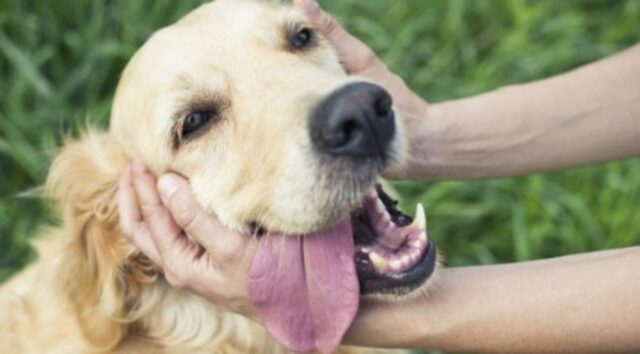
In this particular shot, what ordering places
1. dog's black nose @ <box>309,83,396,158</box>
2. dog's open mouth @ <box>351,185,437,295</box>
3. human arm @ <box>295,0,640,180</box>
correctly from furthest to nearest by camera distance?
human arm @ <box>295,0,640,180</box>
dog's open mouth @ <box>351,185,437,295</box>
dog's black nose @ <box>309,83,396,158</box>

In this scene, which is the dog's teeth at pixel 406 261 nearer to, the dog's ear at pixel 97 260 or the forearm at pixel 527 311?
the forearm at pixel 527 311

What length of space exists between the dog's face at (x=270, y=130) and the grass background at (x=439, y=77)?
1.64 m

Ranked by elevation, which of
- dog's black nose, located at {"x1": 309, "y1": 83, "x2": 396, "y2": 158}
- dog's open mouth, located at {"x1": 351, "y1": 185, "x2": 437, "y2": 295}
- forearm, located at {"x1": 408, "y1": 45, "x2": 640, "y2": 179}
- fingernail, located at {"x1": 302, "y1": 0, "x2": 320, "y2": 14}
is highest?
dog's black nose, located at {"x1": 309, "y1": 83, "x2": 396, "y2": 158}

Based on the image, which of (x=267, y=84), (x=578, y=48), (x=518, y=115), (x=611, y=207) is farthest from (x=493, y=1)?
(x=267, y=84)

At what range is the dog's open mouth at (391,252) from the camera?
2.80m

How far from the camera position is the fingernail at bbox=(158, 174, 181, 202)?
9.68 ft

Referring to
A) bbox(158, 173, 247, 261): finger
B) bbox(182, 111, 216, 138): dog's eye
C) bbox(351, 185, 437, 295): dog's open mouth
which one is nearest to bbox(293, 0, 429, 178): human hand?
bbox(351, 185, 437, 295): dog's open mouth

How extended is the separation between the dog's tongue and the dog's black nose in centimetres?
28

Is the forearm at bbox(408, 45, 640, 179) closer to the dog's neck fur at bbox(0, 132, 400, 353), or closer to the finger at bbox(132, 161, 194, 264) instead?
the dog's neck fur at bbox(0, 132, 400, 353)

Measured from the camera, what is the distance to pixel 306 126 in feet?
8.74

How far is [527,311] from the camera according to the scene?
278cm

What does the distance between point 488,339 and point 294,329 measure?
544 mm

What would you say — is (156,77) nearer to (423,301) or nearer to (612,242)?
(423,301)

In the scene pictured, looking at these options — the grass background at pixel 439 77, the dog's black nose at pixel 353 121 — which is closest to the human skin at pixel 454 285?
the dog's black nose at pixel 353 121
